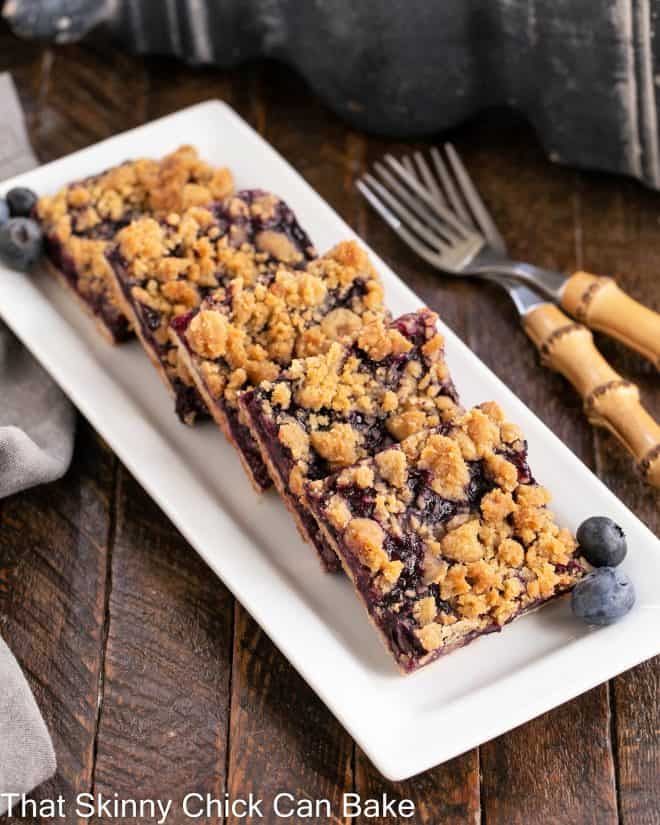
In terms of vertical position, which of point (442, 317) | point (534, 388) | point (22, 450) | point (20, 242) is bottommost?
point (534, 388)

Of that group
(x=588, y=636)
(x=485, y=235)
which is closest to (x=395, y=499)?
(x=588, y=636)


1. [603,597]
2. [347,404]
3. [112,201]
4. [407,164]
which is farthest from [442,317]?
[603,597]

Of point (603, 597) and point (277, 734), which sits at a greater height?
point (603, 597)

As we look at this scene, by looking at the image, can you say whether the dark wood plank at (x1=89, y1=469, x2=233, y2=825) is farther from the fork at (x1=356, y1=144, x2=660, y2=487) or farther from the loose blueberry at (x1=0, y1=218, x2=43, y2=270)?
the fork at (x1=356, y1=144, x2=660, y2=487)

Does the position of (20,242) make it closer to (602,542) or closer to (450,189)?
(450,189)

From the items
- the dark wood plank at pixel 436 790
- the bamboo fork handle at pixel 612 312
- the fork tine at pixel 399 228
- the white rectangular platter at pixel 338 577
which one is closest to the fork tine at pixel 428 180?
the fork tine at pixel 399 228

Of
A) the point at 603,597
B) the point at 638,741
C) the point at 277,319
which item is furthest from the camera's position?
the point at 277,319
